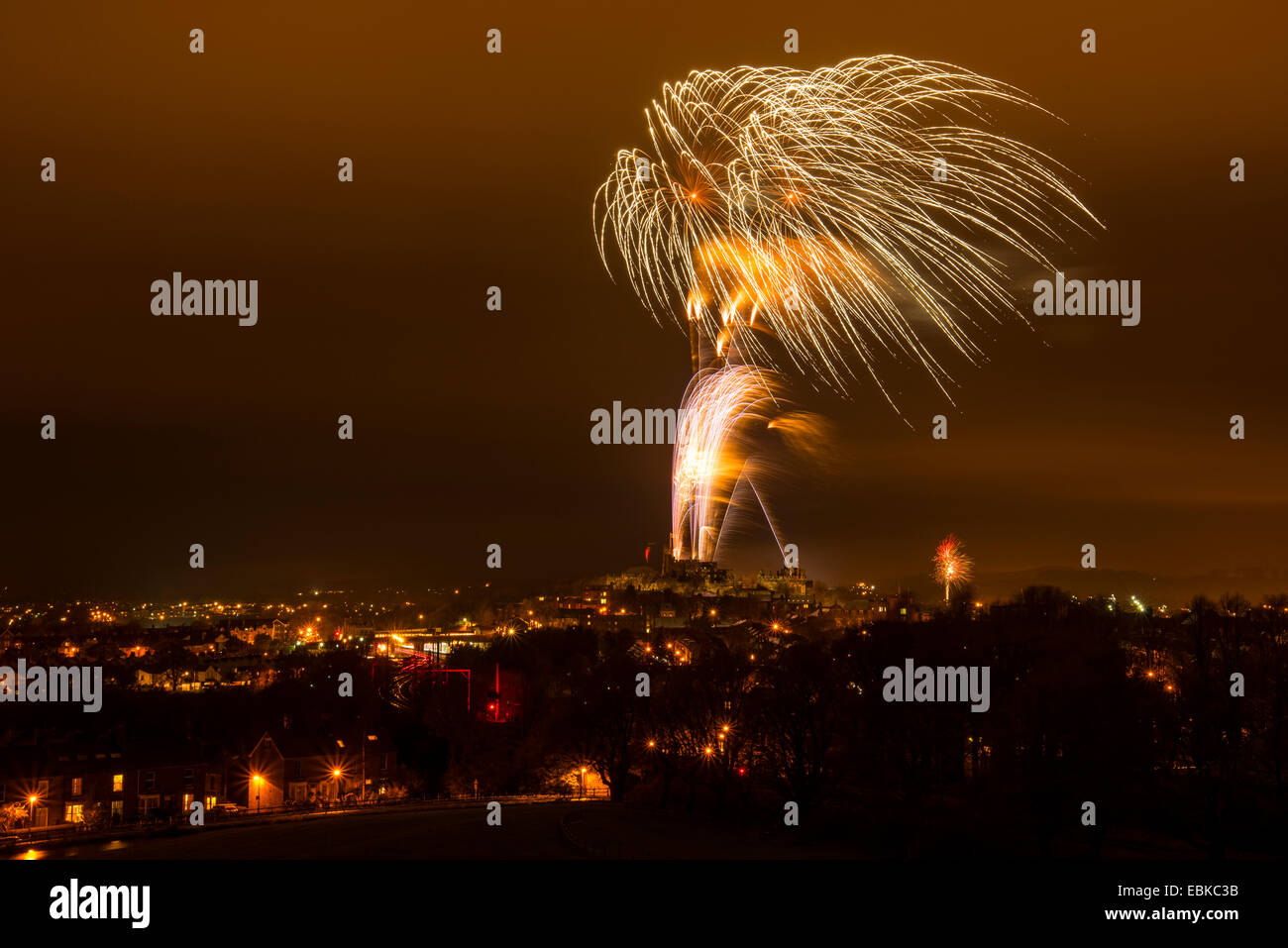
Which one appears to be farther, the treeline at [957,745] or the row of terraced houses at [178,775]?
the row of terraced houses at [178,775]

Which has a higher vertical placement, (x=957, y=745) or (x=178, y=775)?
(x=957, y=745)

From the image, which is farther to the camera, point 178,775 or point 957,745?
point 178,775

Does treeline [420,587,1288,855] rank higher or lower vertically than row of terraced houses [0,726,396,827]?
higher

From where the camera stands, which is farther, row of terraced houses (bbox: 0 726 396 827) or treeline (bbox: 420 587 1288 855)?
row of terraced houses (bbox: 0 726 396 827)

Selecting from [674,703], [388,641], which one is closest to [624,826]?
[674,703]

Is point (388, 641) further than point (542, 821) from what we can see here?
Yes

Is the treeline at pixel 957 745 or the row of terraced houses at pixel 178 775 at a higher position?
the treeline at pixel 957 745
